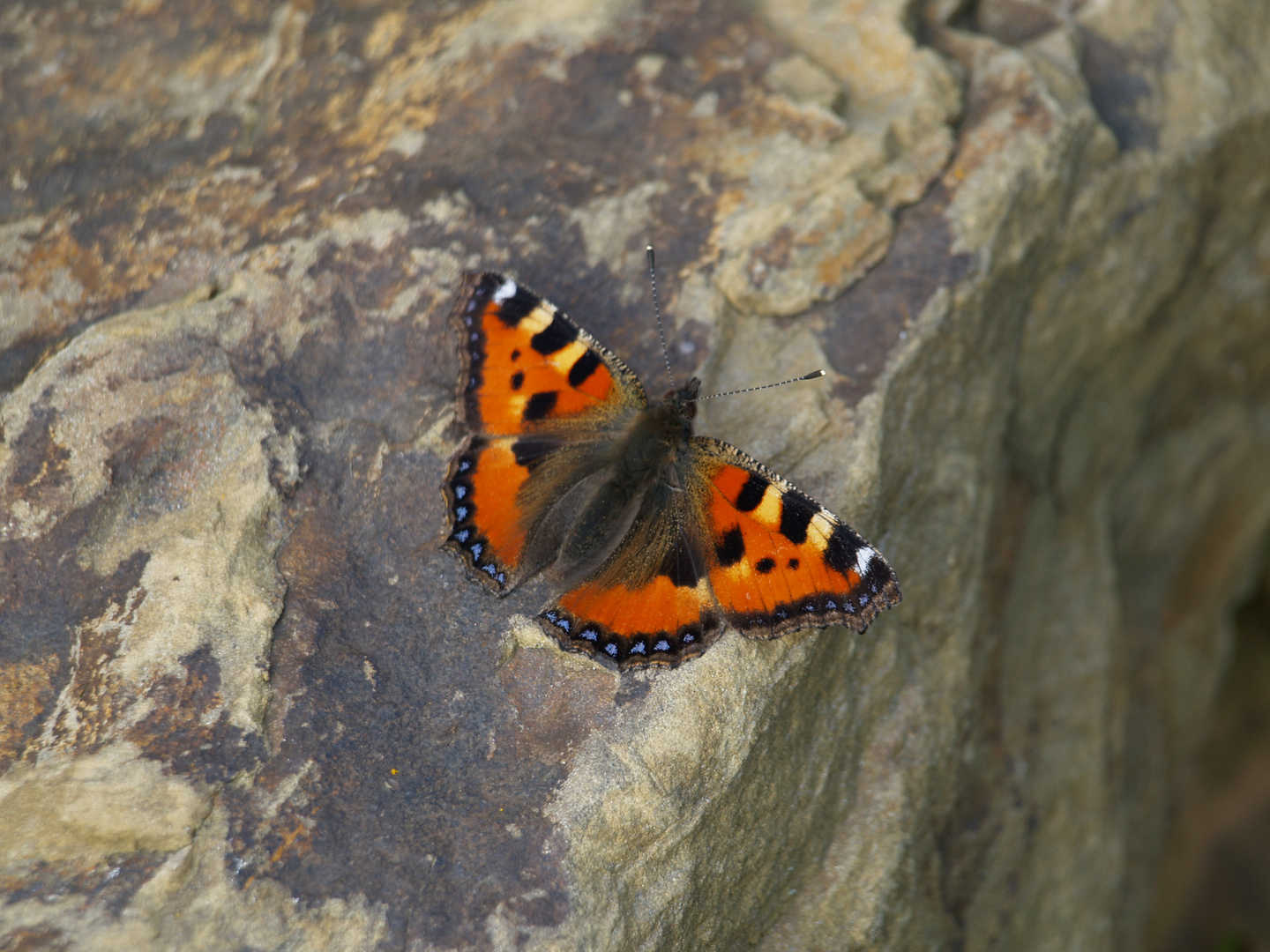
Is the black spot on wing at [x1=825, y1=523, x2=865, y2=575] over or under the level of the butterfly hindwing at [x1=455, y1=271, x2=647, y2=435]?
under

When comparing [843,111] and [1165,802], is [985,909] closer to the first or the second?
[1165,802]

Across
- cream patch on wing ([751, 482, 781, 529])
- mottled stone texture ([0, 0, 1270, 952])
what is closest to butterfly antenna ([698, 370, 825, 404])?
mottled stone texture ([0, 0, 1270, 952])

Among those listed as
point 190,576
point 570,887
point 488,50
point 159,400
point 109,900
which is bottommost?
point 570,887

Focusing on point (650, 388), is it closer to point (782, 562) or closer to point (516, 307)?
point (516, 307)

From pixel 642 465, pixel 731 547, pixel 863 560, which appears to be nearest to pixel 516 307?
pixel 642 465

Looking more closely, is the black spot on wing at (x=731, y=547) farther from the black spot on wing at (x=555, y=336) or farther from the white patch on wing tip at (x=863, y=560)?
the black spot on wing at (x=555, y=336)

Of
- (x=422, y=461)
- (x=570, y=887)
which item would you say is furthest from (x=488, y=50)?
(x=570, y=887)

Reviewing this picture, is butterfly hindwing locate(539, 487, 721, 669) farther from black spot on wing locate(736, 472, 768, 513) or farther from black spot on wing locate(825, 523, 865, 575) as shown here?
black spot on wing locate(825, 523, 865, 575)
